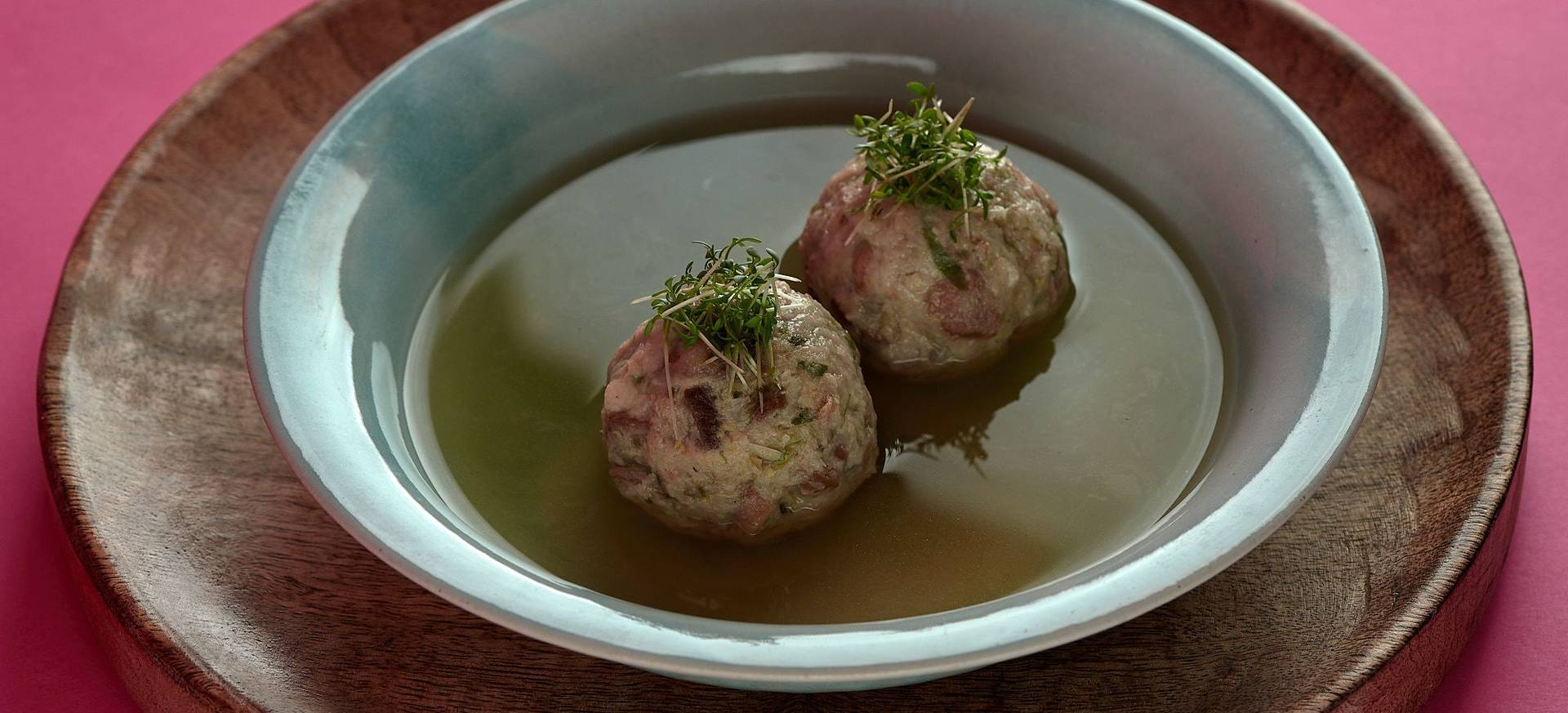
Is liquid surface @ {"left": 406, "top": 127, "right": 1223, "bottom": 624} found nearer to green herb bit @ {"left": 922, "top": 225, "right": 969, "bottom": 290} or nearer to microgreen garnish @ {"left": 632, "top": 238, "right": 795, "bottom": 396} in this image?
green herb bit @ {"left": 922, "top": 225, "right": 969, "bottom": 290}

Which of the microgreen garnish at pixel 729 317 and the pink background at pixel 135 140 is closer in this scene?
the microgreen garnish at pixel 729 317

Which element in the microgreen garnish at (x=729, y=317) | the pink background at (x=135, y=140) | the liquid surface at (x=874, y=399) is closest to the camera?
the microgreen garnish at (x=729, y=317)

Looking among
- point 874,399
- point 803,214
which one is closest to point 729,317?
point 874,399

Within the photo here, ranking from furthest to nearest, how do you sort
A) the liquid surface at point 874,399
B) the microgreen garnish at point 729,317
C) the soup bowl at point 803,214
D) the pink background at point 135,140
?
the pink background at point 135,140 → the liquid surface at point 874,399 → the microgreen garnish at point 729,317 → the soup bowl at point 803,214

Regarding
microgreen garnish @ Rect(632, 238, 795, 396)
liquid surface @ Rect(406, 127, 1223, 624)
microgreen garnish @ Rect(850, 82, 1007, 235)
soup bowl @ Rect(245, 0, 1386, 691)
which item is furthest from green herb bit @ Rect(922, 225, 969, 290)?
soup bowl @ Rect(245, 0, 1386, 691)

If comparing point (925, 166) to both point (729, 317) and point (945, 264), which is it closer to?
point (945, 264)

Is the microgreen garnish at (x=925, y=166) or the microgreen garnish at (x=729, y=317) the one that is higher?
the microgreen garnish at (x=925, y=166)

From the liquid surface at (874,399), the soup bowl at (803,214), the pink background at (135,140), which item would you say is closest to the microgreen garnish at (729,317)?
the liquid surface at (874,399)

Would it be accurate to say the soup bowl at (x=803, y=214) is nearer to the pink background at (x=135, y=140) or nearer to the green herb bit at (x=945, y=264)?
the green herb bit at (x=945, y=264)
